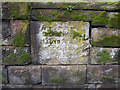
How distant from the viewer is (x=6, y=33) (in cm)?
197

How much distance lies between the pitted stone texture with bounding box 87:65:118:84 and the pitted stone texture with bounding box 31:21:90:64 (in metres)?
0.24

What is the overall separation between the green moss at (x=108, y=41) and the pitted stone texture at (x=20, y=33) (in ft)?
4.13

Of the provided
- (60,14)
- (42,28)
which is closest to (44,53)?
(42,28)

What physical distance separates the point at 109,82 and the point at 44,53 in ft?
4.74

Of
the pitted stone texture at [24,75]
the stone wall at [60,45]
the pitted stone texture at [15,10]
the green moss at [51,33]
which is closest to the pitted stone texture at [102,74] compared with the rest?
the stone wall at [60,45]

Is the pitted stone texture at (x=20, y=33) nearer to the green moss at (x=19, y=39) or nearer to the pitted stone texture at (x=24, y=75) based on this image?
the green moss at (x=19, y=39)

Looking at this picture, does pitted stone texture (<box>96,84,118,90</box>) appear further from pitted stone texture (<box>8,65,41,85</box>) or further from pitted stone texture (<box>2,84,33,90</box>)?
pitted stone texture (<box>2,84,33,90</box>)

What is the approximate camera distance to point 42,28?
6.36 feet

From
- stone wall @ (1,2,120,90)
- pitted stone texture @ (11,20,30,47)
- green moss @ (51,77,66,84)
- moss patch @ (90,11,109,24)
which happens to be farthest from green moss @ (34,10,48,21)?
green moss @ (51,77,66,84)

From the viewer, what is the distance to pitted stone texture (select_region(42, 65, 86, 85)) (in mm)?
2078

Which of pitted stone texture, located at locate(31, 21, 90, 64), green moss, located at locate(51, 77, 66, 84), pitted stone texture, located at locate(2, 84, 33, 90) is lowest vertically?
pitted stone texture, located at locate(2, 84, 33, 90)

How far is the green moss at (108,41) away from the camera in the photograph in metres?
1.98

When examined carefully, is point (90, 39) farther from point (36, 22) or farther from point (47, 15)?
point (36, 22)

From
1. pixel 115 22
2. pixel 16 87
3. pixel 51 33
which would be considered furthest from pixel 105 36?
pixel 16 87
